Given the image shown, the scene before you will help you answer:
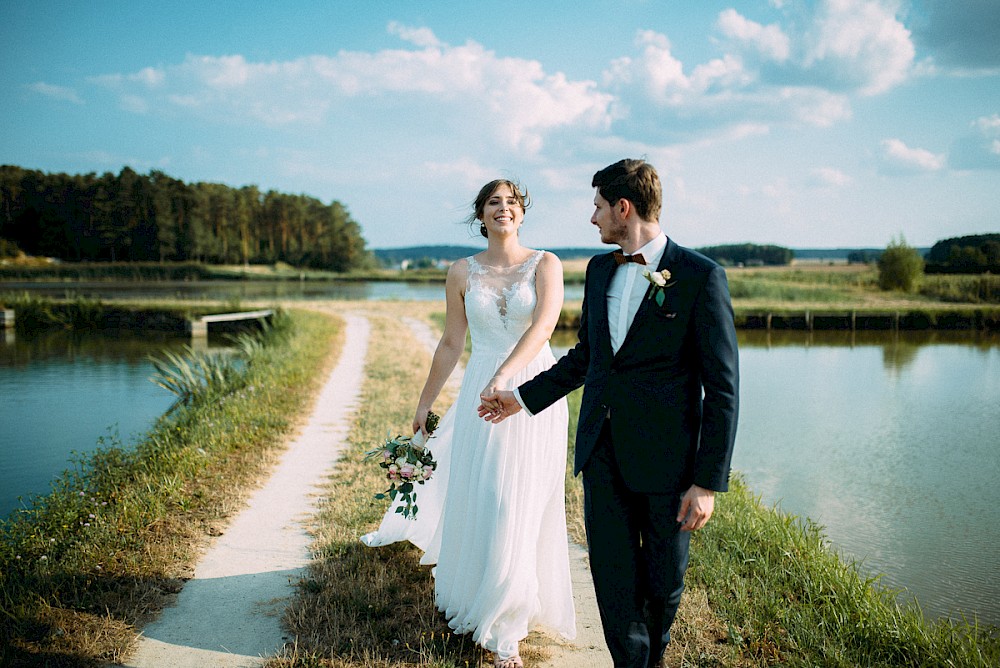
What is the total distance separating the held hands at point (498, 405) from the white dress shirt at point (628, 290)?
634mm

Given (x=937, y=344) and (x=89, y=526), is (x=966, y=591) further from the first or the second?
(x=937, y=344)

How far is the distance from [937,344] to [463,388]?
2382 cm

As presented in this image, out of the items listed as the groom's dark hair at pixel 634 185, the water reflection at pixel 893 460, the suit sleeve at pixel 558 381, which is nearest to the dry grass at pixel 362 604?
the suit sleeve at pixel 558 381

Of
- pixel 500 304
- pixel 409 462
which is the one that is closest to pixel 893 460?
pixel 500 304

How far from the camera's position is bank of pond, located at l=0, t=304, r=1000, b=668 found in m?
3.29

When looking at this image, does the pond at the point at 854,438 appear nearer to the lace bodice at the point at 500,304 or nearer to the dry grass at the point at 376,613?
the dry grass at the point at 376,613

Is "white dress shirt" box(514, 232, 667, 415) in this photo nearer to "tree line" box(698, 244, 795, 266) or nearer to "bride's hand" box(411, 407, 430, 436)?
"bride's hand" box(411, 407, 430, 436)

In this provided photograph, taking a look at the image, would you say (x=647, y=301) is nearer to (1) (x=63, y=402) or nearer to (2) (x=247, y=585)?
(2) (x=247, y=585)

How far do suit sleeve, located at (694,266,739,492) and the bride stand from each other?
104 centimetres

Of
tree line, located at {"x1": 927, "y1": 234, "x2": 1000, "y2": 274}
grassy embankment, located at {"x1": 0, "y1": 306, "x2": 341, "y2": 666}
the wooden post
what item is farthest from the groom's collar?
tree line, located at {"x1": 927, "y1": 234, "x2": 1000, "y2": 274}

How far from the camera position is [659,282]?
7.54 ft

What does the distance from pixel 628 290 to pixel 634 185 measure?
0.37 metres

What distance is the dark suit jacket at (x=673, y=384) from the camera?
7.46 ft

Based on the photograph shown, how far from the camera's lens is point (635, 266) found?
8.20ft
